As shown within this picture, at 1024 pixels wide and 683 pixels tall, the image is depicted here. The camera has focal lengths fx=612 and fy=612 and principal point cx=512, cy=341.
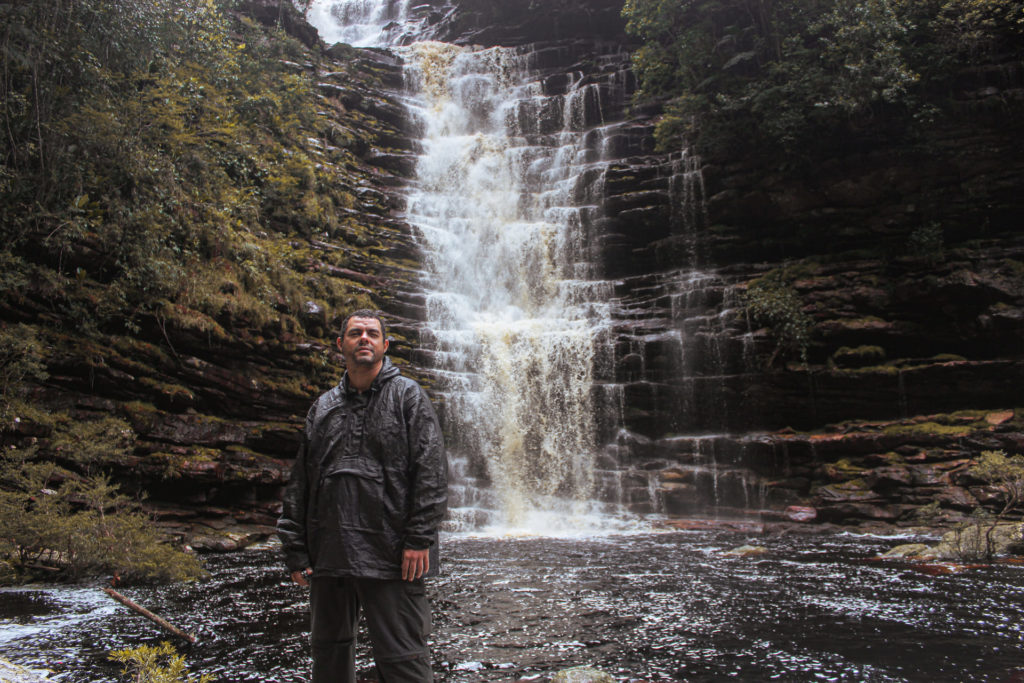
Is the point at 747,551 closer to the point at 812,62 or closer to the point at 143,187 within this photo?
the point at 143,187

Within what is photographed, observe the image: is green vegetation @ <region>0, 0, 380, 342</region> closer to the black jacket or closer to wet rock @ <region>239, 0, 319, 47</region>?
the black jacket

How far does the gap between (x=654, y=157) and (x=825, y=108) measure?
4.69 meters

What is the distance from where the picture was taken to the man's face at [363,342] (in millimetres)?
3006

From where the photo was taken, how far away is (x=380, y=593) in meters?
2.67

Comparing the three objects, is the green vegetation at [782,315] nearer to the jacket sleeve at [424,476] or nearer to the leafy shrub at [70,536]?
the leafy shrub at [70,536]

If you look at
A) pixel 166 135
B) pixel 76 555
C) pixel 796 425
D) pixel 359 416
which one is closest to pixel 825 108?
pixel 796 425

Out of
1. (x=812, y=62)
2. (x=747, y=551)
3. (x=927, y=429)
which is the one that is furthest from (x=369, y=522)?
(x=812, y=62)

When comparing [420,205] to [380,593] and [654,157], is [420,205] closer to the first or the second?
[654,157]

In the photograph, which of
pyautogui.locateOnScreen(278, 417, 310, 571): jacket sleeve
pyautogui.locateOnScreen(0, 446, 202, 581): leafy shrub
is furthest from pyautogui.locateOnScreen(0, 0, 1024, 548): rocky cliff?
pyautogui.locateOnScreen(278, 417, 310, 571): jacket sleeve

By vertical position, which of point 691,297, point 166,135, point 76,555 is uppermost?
point 166,135

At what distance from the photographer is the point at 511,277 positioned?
17.4 metres

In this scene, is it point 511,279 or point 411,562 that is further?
point 511,279

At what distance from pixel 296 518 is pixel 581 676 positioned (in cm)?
210

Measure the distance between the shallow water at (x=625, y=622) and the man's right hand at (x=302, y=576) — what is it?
1547mm
